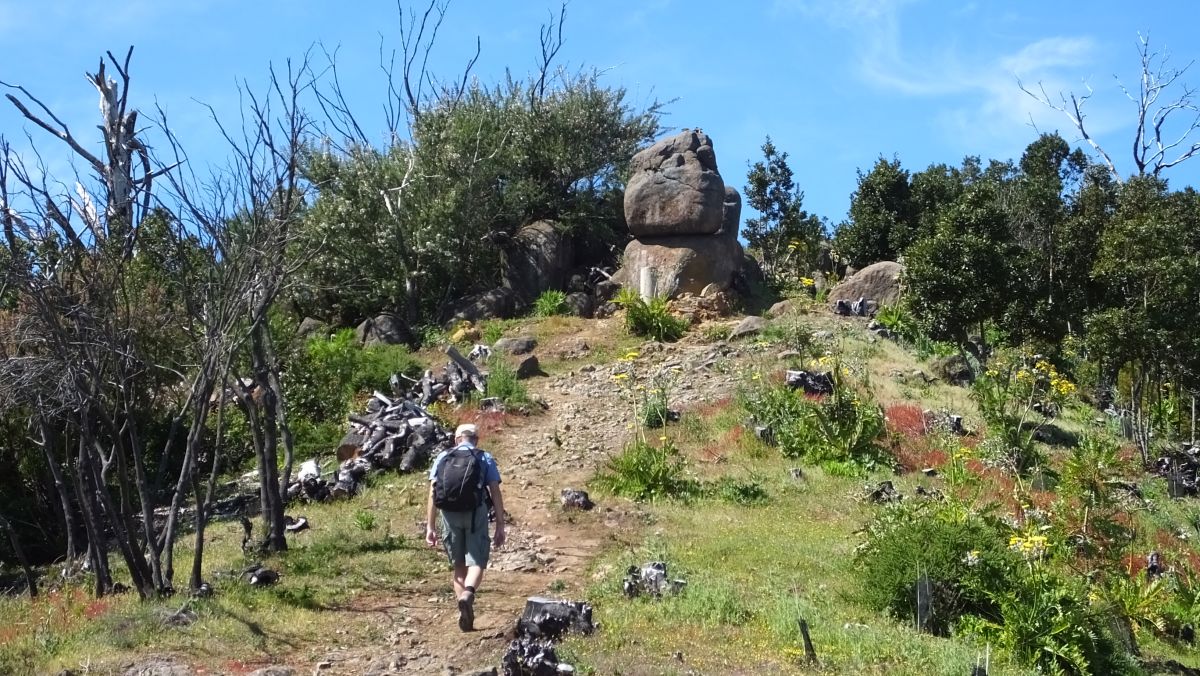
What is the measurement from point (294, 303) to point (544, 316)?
6.06 m

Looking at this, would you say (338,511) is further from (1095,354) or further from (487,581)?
(1095,354)

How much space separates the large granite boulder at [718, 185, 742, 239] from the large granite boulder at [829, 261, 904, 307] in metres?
2.59

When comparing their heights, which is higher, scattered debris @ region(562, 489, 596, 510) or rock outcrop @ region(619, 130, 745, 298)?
rock outcrop @ region(619, 130, 745, 298)

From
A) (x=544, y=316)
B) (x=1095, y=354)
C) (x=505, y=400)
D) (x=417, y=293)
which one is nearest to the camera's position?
(x=505, y=400)

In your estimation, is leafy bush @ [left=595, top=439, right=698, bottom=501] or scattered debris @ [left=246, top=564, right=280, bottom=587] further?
leafy bush @ [left=595, top=439, right=698, bottom=501]

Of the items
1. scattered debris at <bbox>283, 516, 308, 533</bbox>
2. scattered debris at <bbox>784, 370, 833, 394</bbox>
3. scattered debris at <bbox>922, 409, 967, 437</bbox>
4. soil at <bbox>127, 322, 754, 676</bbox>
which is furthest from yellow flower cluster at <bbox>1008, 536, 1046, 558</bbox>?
scattered debris at <bbox>784, 370, 833, 394</bbox>

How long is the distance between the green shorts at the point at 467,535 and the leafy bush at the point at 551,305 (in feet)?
57.4

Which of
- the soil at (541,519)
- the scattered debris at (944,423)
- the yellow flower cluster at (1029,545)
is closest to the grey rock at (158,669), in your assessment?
the soil at (541,519)

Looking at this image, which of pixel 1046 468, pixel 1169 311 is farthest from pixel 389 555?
pixel 1169 311

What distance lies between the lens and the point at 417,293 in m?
28.8

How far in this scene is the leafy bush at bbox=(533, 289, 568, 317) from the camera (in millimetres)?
27188

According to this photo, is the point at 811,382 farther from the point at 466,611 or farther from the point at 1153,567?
the point at 466,611

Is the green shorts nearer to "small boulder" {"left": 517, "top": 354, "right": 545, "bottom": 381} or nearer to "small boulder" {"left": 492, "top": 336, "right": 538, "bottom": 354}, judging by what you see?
"small boulder" {"left": 517, "top": 354, "right": 545, "bottom": 381}

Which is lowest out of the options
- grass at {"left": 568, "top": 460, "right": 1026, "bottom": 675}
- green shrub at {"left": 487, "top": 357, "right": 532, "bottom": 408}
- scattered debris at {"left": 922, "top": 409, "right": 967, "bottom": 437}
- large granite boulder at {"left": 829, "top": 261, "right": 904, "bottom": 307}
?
grass at {"left": 568, "top": 460, "right": 1026, "bottom": 675}
